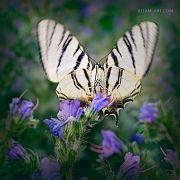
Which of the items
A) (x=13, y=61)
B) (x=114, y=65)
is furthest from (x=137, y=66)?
(x=13, y=61)

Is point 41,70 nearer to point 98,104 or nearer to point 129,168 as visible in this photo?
point 98,104

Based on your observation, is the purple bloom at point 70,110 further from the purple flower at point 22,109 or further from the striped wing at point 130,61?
the striped wing at point 130,61

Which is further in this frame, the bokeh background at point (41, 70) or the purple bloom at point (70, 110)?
the bokeh background at point (41, 70)

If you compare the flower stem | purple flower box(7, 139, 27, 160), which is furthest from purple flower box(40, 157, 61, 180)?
purple flower box(7, 139, 27, 160)

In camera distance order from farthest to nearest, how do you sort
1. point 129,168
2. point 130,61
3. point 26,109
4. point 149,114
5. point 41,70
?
point 41,70 → point 130,61 → point 149,114 → point 26,109 → point 129,168

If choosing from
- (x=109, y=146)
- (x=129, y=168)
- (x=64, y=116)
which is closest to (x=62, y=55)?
(x=109, y=146)

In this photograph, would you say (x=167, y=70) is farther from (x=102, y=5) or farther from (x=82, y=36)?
(x=102, y=5)

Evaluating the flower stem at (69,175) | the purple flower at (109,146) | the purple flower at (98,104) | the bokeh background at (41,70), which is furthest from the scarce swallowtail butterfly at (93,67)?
the flower stem at (69,175)
